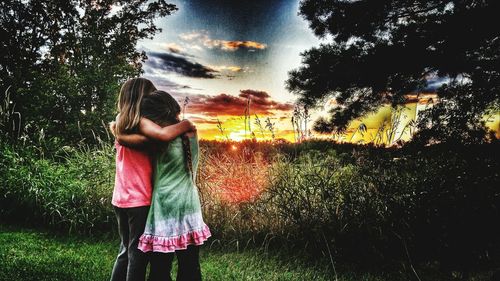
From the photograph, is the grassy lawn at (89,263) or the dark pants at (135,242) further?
the grassy lawn at (89,263)

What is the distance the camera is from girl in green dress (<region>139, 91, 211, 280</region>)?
7.85 feet

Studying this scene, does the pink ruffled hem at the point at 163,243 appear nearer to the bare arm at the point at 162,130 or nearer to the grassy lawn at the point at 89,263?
the bare arm at the point at 162,130

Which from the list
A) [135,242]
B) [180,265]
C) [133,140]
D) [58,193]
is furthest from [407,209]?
[58,193]

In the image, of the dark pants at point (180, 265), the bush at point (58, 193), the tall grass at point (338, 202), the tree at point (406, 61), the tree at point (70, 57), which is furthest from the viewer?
the tree at point (70, 57)

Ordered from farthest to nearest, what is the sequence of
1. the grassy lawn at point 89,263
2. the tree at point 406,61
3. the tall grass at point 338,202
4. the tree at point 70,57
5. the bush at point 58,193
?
the tree at point 70,57 < the bush at point 58,193 < the tall grass at point 338,202 < the tree at point 406,61 < the grassy lawn at point 89,263

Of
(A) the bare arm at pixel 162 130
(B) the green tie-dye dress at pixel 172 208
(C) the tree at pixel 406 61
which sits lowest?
(B) the green tie-dye dress at pixel 172 208

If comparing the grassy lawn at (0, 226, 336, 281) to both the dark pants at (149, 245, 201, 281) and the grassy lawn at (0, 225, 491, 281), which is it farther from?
the dark pants at (149, 245, 201, 281)

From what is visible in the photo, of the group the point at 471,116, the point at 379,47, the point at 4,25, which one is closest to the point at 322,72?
the point at 379,47

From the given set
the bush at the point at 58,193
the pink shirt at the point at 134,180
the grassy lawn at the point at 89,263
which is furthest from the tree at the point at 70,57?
the pink shirt at the point at 134,180

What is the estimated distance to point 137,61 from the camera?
12641 millimetres

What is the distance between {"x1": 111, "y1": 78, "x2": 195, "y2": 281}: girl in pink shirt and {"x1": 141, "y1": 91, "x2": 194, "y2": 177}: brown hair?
0.05m

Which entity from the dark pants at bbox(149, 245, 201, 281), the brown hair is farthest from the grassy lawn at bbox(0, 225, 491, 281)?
the brown hair

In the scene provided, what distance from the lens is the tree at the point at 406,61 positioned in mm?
3773

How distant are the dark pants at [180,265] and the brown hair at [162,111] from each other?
0.53 m
